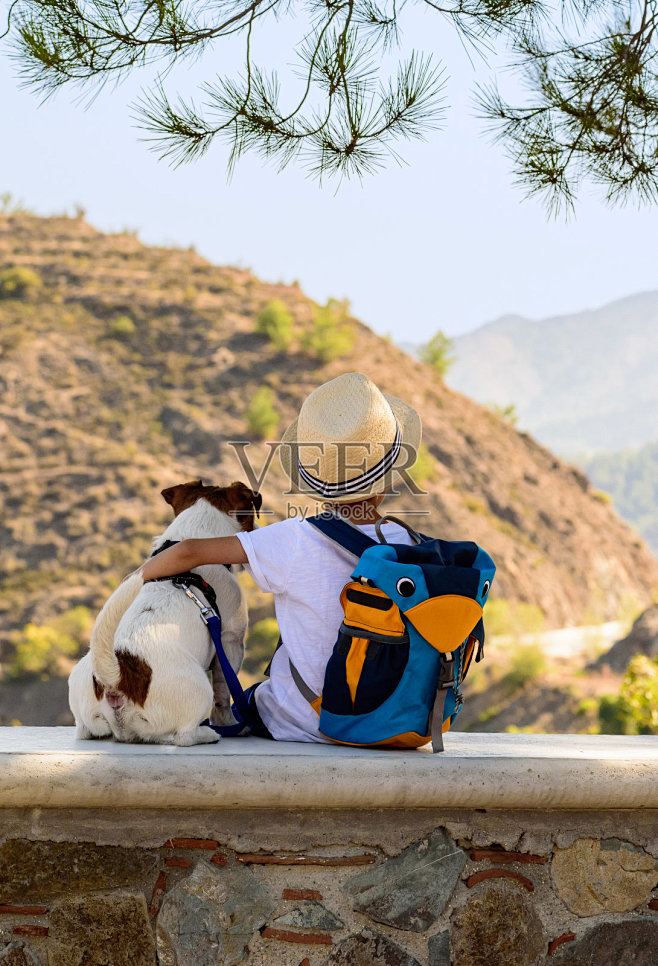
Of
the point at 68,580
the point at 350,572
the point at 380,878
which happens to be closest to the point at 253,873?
the point at 380,878

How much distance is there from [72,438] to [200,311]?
8.14 m

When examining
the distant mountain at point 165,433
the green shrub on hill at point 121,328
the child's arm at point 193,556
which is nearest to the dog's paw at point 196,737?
the child's arm at point 193,556

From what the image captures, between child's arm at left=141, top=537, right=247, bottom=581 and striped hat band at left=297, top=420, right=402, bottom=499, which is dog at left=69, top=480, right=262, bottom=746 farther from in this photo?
striped hat band at left=297, top=420, right=402, bottom=499

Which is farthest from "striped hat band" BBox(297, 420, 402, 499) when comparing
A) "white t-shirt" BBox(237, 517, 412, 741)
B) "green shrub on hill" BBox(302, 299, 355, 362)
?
"green shrub on hill" BBox(302, 299, 355, 362)

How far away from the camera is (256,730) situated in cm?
262

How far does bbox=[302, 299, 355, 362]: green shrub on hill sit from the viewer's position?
3319 centimetres

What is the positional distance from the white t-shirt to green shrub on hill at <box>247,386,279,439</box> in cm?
2782

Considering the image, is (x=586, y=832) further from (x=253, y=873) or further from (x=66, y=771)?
(x=66, y=771)

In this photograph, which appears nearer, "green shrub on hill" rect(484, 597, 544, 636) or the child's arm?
the child's arm

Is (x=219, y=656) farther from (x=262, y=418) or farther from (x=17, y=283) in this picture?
(x=17, y=283)

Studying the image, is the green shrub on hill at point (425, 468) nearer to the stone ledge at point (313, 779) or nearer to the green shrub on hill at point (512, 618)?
the green shrub on hill at point (512, 618)

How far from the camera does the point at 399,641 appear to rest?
2258 millimetres

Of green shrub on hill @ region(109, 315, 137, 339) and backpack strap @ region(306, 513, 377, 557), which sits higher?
green shrub on hill @ region(109, 315, 137, 339)

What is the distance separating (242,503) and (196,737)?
0.80m
